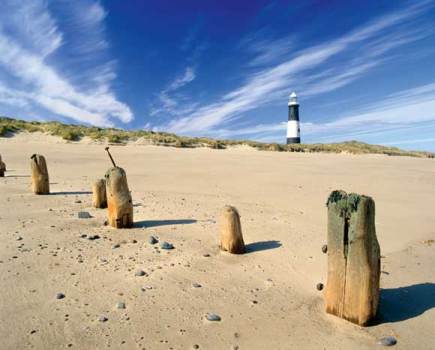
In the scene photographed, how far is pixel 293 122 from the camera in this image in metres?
41.9

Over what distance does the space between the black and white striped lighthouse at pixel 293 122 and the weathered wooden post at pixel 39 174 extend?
35.6 metres

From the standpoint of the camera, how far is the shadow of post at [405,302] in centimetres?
377

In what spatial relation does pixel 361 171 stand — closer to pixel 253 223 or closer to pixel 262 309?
pixel 253 223

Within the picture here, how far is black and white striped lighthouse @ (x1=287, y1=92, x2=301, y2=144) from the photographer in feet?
137

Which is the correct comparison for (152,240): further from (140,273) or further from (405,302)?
(405,302)

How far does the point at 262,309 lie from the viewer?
3.84 meters

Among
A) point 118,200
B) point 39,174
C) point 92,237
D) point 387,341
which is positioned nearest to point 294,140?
point 39,174

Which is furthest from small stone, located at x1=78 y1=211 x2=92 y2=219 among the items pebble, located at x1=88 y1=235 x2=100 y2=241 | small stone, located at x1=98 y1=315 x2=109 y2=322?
small stone, located at x1=98 y1=315 x2=109 y2=322

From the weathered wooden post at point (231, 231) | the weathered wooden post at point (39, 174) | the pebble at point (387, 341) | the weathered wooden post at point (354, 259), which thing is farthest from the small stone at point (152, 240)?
the weathered wooden post at point (39, 174)

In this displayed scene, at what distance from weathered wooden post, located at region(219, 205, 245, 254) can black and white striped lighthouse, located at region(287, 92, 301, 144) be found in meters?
37.4

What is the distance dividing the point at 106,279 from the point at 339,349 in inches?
107

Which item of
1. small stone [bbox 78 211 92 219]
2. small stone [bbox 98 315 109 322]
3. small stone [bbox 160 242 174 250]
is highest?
small stone [bbox 78 211 92 219]

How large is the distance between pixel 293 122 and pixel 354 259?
39782 mm

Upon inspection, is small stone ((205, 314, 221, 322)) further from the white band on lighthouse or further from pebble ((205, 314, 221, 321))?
the white band on lighthouse
